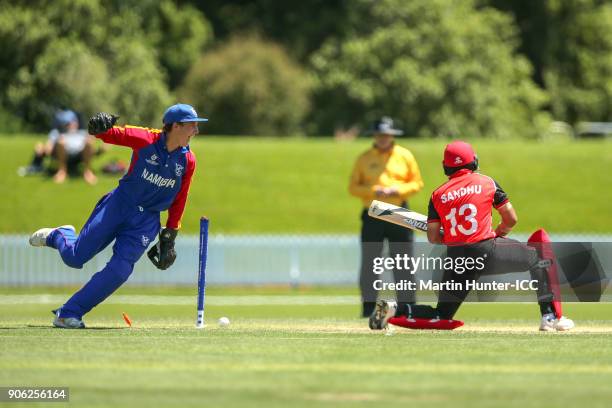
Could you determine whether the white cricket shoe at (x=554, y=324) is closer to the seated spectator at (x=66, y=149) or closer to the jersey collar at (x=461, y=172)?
the jersey collar at (x=461, y=172)

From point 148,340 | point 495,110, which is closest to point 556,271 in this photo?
point 148,340

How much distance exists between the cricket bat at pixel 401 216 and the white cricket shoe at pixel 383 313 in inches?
40.8

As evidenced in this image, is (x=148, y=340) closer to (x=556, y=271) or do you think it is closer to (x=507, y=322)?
(x=556, y=271)

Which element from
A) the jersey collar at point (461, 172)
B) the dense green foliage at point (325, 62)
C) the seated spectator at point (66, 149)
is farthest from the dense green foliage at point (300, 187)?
the jersey collar at point (461, 172)

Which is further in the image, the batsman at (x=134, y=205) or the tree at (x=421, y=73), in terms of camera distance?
the tree at (x=421, y=73)

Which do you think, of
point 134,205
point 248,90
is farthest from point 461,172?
point 248,90

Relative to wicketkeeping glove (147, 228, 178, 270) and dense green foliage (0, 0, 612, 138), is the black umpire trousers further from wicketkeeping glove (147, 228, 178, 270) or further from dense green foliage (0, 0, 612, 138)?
dense green foliage (0, 0, 612, 138)

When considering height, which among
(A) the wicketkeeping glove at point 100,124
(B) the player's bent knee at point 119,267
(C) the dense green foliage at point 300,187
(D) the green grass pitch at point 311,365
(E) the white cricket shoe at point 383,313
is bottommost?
(D) the green grass pitch at point 311,365

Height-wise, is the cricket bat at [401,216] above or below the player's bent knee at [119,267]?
above

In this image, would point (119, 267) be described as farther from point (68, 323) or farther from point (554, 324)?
point (554, 324)

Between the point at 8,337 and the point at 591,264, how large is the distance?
18.2 feet

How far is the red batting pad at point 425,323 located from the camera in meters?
11.6

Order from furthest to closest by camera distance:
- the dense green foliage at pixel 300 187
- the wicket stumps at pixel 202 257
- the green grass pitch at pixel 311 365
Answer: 1. the dense green foliage at pixel 300 187
2. the wicket stumps at pixel 202 257
3. the green grass pitch at pixel 311 365

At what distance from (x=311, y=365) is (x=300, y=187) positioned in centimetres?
2294
